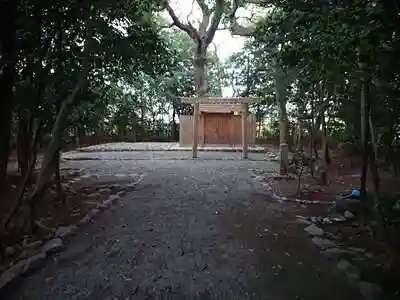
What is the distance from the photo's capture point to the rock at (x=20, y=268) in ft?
8.97

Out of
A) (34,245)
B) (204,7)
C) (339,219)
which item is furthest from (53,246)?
(204,7)

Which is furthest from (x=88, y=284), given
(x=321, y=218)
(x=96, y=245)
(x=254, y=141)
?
(x=254, y=141)

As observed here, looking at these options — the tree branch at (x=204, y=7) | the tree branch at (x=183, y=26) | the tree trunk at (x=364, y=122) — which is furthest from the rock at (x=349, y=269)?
the tree branch at (x=204, y=7)

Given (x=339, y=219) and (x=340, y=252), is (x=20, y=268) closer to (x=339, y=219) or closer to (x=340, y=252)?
(x=340, y=252)

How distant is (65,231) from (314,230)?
7.18ft

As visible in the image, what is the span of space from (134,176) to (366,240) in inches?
196

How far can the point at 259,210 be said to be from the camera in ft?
16.6

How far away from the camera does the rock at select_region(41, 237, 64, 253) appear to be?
11.2 ft

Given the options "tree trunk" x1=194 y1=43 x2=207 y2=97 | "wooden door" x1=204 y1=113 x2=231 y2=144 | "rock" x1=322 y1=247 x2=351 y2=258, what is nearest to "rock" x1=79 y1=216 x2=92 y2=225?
"rock" x1=322 y1=247 x2=351 y2=258

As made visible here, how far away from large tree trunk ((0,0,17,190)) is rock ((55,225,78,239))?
93cm

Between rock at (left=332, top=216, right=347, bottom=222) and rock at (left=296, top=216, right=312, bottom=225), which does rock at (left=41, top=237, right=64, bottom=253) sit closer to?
rock at (left=296, top=216, right=312, bottom=225)

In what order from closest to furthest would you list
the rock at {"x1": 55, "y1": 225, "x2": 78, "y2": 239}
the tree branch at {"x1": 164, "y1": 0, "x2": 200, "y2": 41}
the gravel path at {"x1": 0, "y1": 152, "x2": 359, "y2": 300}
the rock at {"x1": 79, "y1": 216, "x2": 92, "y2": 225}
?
the gravel path at {"x1": 0, "y1": 152, "x2": 359, "y2": 300}, the rock at {"x1": 55, "y1": 225, "x2": 78, "y2": 239}, the rock at {"x1": 79, "y1": 216, "x2": 92, "y2": 225}, the tree branch at {"x1": 164, "y1": 0, "x2": 200, "y2": 41}

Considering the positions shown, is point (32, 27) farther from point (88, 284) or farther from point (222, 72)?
point (222, 72)

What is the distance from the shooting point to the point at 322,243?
3.65m
